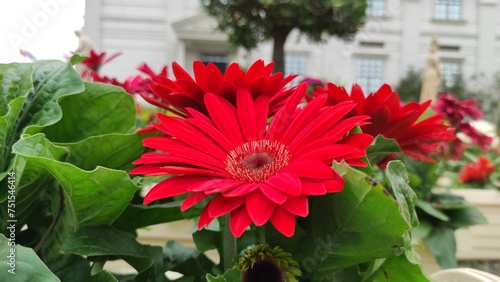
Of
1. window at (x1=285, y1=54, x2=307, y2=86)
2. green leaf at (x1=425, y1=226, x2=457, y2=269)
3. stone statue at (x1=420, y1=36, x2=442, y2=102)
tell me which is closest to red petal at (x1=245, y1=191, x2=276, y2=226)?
green leaf at (x1=425, y1=226, x2=457, y2=269)

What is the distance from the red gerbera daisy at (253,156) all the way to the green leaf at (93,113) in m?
0.07

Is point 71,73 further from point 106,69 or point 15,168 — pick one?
point 106,69

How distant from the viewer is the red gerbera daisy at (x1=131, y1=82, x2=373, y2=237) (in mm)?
129

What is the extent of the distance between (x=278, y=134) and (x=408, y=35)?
9.02 m

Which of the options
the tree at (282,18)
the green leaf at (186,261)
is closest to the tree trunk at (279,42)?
the tree at (282,18)

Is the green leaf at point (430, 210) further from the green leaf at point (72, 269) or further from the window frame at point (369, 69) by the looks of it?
the window frame at point (369, 69)

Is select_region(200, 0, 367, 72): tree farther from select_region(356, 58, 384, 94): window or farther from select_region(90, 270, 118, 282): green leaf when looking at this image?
select_region(90, 270, 118, 282): green leaf

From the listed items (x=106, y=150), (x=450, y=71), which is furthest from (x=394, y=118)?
(x=450, y=71)

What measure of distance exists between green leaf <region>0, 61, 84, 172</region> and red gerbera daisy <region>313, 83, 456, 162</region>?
4.0 inches

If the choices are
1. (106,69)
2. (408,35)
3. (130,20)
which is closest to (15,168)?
(106,69)

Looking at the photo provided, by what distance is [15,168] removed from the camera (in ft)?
0.57

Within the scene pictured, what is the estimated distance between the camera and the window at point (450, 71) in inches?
325

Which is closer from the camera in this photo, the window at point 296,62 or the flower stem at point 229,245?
the flower stem at point 229,245

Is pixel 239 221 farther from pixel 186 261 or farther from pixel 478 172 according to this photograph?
pixel 478 172
